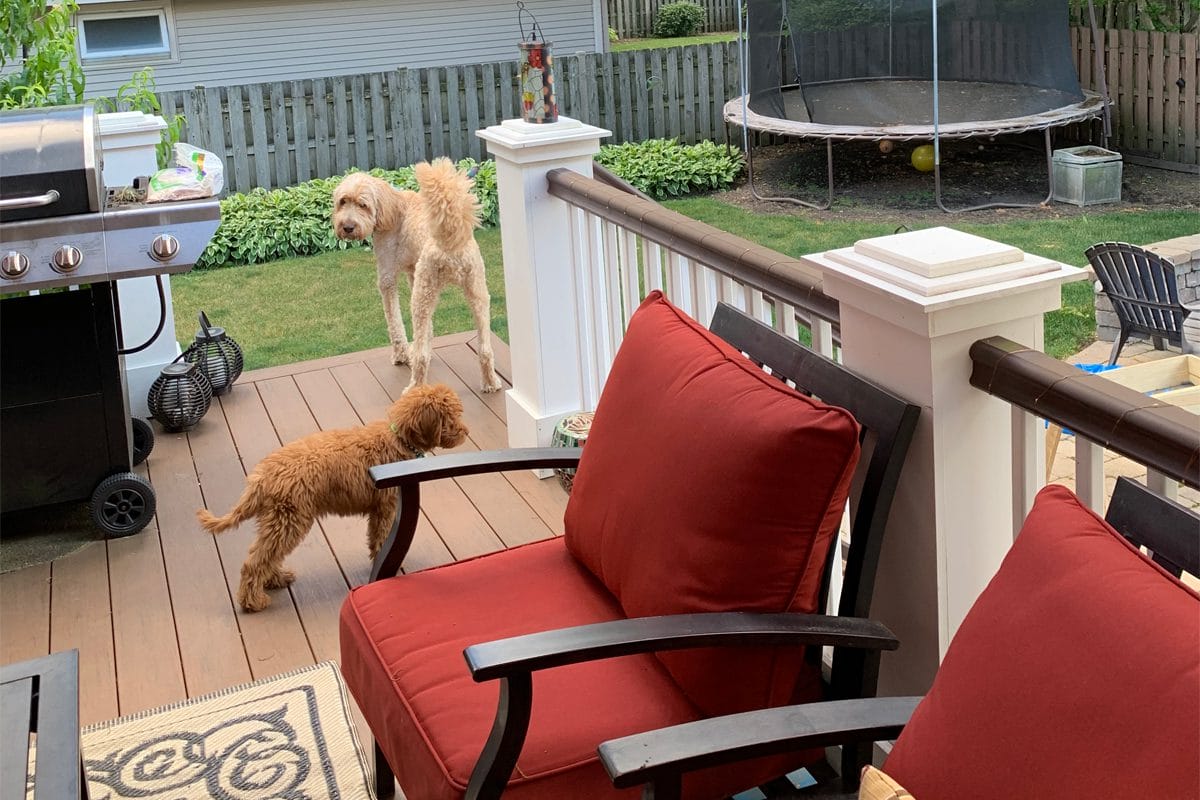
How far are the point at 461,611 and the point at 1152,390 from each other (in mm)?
2968

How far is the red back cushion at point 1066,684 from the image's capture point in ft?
3.72

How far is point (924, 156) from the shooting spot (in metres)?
10.0

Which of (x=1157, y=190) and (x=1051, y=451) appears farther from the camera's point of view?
(x=1157, y=190)

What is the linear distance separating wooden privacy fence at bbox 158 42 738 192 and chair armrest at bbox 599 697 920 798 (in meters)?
9.20

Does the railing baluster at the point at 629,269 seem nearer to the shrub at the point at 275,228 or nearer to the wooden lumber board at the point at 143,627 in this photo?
the wooden lumber board at the point at 143,627

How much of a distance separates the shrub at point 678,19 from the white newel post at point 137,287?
1739cm

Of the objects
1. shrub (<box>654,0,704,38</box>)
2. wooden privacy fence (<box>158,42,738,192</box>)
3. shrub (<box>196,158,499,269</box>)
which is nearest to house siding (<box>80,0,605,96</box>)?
wooden privacy fence (<box>158,42,738,192</box>)

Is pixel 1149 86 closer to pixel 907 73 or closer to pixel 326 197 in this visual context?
pixel 907 73

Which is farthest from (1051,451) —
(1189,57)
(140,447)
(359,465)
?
(1189,57)

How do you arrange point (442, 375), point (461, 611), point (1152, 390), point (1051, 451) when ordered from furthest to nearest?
point (442, 375), point (1152, 390), point (1051, 451), point (461, 611)

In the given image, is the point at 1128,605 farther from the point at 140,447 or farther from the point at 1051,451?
the point at 140,447

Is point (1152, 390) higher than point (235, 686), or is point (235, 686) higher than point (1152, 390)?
point (1152, 390)

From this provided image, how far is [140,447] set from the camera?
4.29 meters

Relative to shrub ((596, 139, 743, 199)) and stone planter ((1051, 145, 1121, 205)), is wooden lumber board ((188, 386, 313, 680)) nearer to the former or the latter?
shrub ((596, 139, 743, 199))
